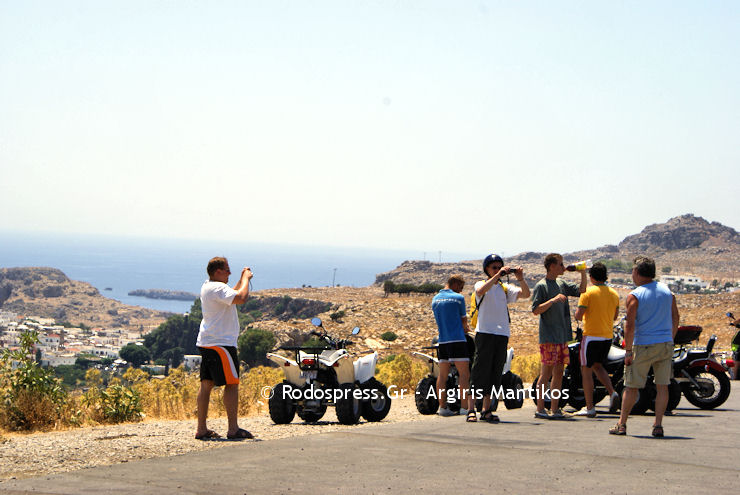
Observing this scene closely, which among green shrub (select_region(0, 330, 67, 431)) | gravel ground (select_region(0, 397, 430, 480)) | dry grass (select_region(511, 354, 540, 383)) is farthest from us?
dry grass (select_region(511, 354, 540, 383))

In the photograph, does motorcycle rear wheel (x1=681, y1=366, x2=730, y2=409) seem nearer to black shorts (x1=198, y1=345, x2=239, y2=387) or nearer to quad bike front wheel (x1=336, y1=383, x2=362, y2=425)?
quad bike front wheel (x1=336, y1=383, x2=362, y2=425)

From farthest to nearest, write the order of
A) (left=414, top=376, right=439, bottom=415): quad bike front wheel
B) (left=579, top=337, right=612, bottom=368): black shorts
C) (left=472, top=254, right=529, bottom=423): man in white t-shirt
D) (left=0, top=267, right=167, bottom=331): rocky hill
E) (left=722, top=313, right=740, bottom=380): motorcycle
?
(left=0, top=267, right=167, bottom=331): rocky hill → (left=722, top=313, right=740, bottom=380): motorcycle → (left=414, top=376, right=439, bottom=415): quad bike front wheel → (left=579, top=337, right=612, bottom=368): black shorts → (left=472, top=254, right=529, bottom=423): man in white t-shirt

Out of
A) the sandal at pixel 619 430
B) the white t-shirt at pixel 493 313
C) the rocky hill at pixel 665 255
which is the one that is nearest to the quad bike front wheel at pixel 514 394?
the white t-shirt at pixel 493 313

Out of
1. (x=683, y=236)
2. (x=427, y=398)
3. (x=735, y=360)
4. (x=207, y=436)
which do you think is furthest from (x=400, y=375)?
(x=683, y=236)

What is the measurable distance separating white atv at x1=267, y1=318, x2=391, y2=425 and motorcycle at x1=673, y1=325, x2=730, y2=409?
4.60 m

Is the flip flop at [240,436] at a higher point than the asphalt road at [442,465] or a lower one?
Answer: lower

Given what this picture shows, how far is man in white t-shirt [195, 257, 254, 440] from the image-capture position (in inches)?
326

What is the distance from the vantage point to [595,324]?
10.4 metres

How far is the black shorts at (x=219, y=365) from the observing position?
8305 millimetres

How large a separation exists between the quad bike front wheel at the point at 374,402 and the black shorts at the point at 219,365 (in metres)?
2.63

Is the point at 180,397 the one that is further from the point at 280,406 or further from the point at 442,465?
the point at 442,465

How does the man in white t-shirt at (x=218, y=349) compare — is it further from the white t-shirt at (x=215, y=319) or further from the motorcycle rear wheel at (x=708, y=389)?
the motorcycle rear wheel at (x=708, y=389)

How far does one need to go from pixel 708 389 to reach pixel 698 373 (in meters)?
0.27

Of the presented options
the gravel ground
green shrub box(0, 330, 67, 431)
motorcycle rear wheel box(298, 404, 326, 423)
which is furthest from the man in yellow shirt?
green shrub box(0, 330, 67, 431)
